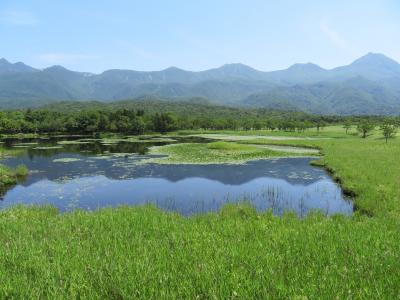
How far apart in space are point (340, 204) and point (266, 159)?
30.9 m

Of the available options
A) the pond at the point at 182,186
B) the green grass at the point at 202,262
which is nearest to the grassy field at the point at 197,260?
the green grass at the point at 202,262

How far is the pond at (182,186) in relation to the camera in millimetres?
28125

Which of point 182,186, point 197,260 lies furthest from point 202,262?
point 182,186

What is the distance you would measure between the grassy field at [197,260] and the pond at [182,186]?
35.2ft

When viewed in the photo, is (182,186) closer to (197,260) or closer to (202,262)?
(197,260)

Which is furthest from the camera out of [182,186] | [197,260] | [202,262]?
[182,186]

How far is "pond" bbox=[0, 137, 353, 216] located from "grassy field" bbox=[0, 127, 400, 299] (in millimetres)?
10730

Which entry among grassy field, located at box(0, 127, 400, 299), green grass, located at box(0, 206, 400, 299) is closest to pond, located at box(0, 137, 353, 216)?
grassy field, located at box(0, 127, 400, 299)

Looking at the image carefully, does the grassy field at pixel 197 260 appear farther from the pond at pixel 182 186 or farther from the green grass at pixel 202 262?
the pond at pixel 182 186

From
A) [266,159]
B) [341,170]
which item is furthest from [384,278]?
[266,159]

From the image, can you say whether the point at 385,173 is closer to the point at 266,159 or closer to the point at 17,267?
the point at 266,159

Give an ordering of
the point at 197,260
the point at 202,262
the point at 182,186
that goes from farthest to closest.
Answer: the point at 182,186 → the point at 197,260 → the point at 202,262

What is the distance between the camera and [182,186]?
3631cm

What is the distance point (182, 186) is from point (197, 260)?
26.5 m
